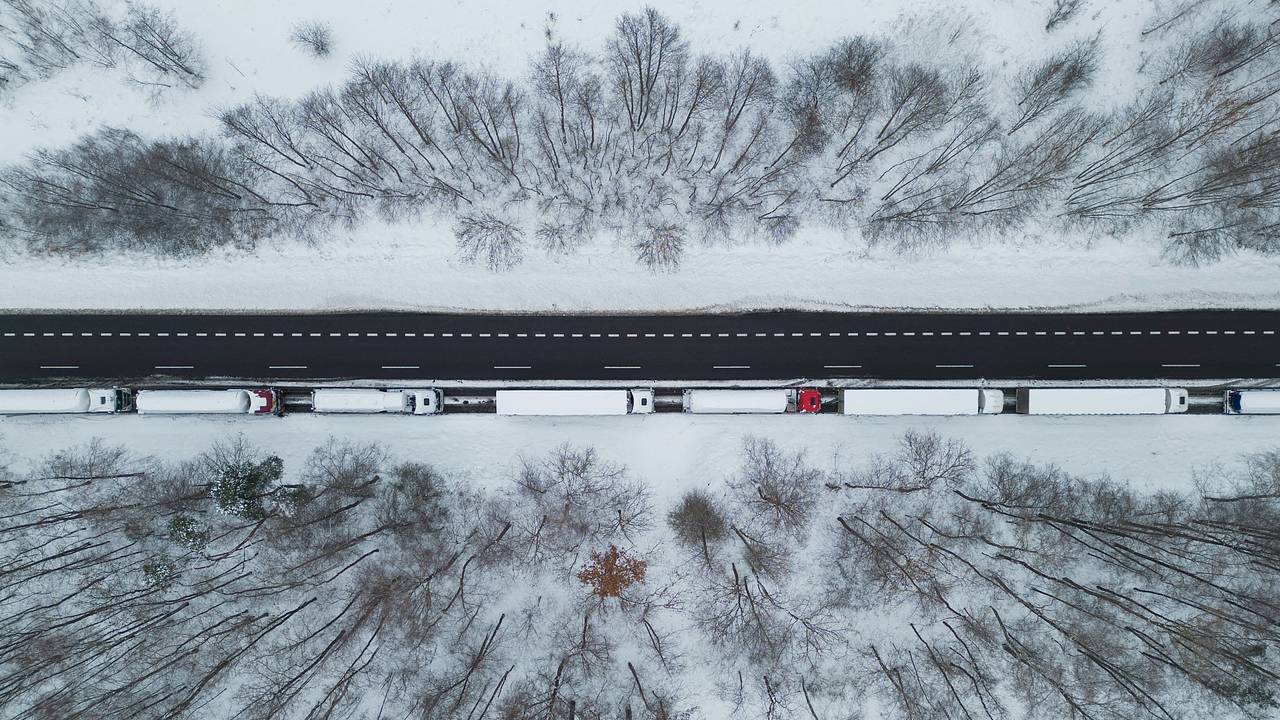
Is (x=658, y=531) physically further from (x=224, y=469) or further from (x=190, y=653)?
(x=190, y=653)

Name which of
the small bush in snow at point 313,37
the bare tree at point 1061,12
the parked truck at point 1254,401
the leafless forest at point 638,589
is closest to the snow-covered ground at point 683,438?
the leafless forest at point 638,589

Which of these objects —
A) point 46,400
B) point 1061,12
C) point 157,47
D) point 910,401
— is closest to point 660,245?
point 910,401

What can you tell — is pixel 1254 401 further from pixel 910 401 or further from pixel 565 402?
pixel 565 402

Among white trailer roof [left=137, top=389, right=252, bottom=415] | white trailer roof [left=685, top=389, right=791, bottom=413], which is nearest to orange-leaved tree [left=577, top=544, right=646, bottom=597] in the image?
white trailer roof [left=685, top=389, right=791, bottom=413]

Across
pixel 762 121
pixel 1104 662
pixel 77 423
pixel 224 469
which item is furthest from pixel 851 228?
pixel 77 423

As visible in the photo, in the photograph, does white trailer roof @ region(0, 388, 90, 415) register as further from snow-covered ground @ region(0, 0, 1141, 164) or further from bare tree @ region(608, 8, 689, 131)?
bare tree @ region(608, 8, 689, 131)
